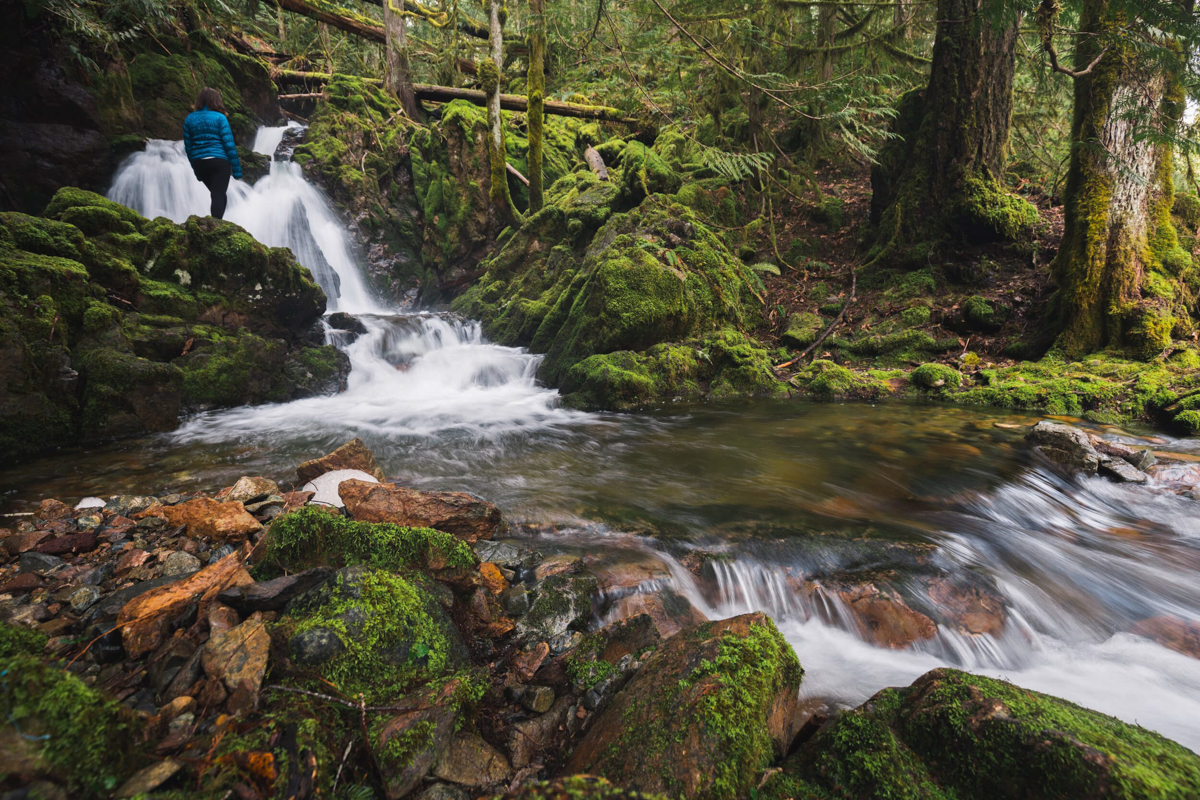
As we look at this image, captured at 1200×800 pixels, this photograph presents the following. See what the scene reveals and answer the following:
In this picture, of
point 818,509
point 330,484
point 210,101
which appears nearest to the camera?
point 330,484

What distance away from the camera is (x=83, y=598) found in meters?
2.41

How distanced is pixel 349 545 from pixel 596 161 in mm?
15197

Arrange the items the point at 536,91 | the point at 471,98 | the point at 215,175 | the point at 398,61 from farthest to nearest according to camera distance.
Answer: the point at 471,98 → the point at 398,61 → the point at 536,91 → the point at 215,175

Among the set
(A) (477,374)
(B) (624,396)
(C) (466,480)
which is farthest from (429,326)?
(C) (466,480)

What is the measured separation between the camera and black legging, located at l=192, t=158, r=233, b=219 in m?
8.04

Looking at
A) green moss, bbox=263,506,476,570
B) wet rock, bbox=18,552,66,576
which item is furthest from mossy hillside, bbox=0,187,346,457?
green moss, bbox=263,506,476,570

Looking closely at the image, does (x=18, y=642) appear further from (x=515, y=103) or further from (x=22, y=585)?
(x=515, y=103)

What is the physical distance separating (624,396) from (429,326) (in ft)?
19.1

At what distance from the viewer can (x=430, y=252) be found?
620 inches

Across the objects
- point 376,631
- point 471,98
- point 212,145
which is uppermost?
point 471,98

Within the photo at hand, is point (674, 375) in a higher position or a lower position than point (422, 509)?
higher

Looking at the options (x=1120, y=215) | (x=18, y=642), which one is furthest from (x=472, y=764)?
(x=1120, y=215)

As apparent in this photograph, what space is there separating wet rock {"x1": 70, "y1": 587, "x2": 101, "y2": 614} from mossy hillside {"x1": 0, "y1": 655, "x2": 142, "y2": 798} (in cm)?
159

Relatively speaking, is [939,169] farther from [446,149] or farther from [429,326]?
[446,149]
